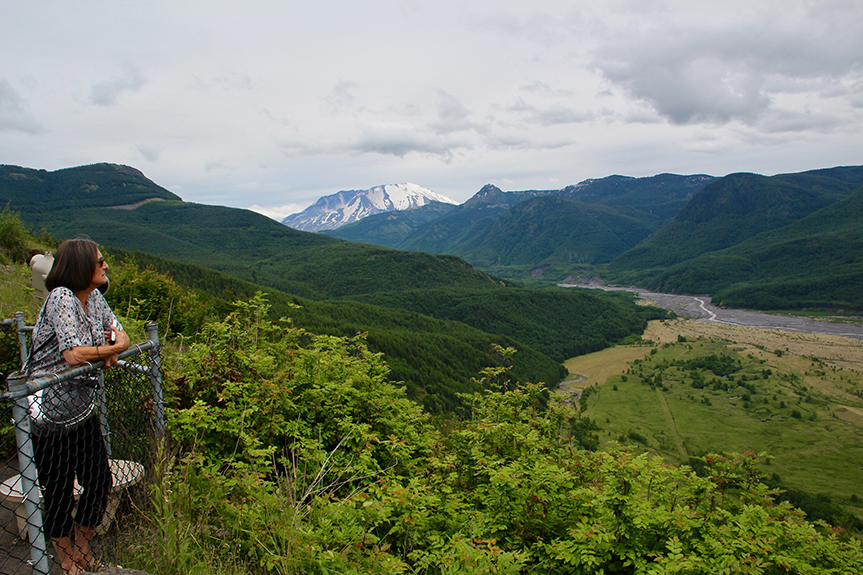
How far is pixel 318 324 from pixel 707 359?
100152mm

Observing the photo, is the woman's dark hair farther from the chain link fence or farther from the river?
the river

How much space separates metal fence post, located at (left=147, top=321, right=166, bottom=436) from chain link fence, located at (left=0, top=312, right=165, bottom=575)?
0.01 meters

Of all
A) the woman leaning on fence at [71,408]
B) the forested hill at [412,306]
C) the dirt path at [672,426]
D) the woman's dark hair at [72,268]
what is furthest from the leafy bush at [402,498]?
the dirt path at [672,426]

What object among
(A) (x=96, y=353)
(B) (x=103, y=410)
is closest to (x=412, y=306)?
(B) (x=103, y=410)

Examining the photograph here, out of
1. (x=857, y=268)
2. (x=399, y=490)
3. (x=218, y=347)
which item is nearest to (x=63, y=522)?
(x=399, y=490)

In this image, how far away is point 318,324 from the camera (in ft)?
233

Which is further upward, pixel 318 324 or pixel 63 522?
pixel 63 522

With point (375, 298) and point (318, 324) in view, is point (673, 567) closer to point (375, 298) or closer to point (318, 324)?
point (318, 324)

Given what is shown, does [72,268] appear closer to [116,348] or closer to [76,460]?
[116,348]

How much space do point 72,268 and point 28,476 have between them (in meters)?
1.83

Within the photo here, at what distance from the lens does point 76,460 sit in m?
3.61

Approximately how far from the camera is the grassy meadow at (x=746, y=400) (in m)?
63.0

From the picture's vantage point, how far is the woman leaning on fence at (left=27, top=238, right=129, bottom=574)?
11.3 ft

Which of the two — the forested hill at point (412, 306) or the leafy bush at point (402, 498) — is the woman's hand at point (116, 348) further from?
the forested hill at point (412, 306)
